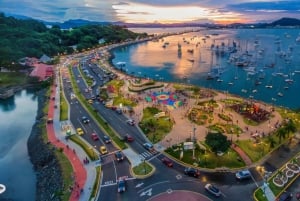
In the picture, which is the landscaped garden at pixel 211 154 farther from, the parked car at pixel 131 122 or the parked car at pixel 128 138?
the parked car at pixel 131 122

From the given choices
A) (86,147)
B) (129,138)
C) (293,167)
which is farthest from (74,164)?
(293,167)

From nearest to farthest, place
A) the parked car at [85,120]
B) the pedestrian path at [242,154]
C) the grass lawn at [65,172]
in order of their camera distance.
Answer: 1. the grass lawn at [65,172]
2. the pedestrian path at [242,154]
3. the parked car at [85,120]

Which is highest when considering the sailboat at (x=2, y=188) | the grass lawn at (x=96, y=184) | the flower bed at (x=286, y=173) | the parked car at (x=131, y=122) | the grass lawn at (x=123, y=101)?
the grass lawn at (x=123, y=101)

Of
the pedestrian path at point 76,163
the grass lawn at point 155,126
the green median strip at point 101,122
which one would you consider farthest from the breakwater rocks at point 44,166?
the grass lawn at point 155,126

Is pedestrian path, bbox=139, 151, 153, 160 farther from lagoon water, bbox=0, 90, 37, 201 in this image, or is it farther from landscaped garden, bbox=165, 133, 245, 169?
lagoon water, bbox=0, 90, 37, 201

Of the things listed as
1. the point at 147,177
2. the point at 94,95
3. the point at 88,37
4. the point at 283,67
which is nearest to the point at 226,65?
the point at 283,67

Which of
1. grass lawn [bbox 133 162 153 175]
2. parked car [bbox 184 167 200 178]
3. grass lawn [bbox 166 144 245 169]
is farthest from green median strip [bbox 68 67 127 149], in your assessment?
parked car [bbox 184 167 200 178]
